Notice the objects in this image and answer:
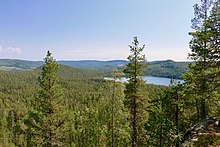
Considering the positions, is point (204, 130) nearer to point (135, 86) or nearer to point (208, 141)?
point (208, 141)

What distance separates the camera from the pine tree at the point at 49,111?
1864 cm

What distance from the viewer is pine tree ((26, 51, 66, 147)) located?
18641mm

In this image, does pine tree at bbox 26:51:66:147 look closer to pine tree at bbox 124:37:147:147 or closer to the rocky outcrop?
pine tree at bbox 124:37:147:147

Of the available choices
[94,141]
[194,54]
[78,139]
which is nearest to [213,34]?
[194,54]

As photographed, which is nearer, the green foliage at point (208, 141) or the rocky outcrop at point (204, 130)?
the green foliage at point (208, 141)

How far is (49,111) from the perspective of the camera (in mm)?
19062

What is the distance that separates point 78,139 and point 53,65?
47.9 meters

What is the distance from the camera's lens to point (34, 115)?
19375mm

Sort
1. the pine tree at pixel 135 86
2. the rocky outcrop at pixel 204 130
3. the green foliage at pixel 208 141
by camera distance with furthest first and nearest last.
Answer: the pine tree at pixel 135 86 → the rocky outcrop at pixel 204 130 → the green foliage at pixel 208 141

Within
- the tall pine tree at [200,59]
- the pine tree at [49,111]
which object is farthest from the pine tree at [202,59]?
the pine tree at [49,111]

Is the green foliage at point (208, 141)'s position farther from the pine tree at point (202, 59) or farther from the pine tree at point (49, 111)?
the pine tree at point (49, 111)

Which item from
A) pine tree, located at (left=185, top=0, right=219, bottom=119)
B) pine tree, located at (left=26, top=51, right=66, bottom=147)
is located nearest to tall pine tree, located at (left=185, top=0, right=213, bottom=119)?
pine tree, located at (left=185, top=0, right=219, bottom=119)

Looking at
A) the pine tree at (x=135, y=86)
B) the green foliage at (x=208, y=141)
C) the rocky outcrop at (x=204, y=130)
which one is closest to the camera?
the green foliage at (x=208, y=141)

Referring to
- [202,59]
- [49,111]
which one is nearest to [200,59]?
[202,59]
